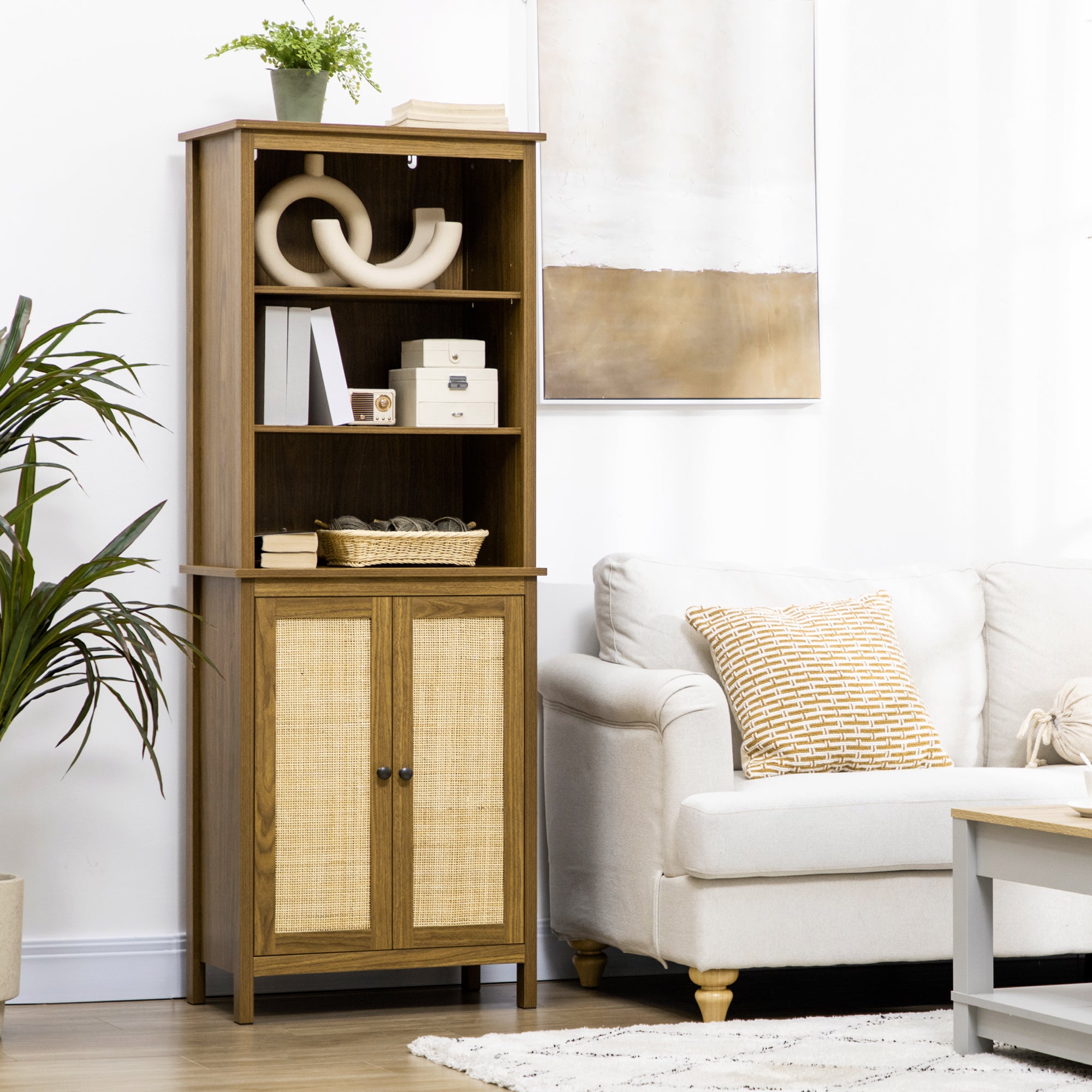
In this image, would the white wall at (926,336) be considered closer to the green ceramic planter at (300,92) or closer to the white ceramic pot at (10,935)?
the green ceramic planter at (300,92)

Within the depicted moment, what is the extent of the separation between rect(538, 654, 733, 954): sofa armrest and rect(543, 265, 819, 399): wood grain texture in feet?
2.26

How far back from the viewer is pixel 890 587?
4.05m

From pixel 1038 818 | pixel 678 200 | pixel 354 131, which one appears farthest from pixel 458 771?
pixel 678 200

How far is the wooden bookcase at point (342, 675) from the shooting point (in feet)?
11.2

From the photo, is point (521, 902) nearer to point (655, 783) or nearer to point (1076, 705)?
point (655, 783)

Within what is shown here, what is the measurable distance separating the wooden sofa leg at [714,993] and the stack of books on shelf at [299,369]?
132cm

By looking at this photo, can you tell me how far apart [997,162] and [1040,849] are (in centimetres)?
221

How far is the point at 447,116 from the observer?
3576 mm

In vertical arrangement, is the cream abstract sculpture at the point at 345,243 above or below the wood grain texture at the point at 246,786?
above

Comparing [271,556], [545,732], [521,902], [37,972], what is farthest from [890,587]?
[37,972]

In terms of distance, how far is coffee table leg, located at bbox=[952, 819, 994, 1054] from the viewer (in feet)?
9.80

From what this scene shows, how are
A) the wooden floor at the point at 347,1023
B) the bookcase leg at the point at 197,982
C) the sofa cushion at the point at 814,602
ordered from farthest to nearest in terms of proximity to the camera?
the sofa cushion at the point at 814,602 < the bookcase leg at the point at 197,982 < the wooden floor at the point at 347,1023

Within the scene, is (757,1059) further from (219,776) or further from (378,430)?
(378,430)

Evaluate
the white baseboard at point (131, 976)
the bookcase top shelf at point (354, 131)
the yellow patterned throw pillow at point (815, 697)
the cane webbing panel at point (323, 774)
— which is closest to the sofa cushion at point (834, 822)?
the yellow patterned throw pillow at point (815, 697)
